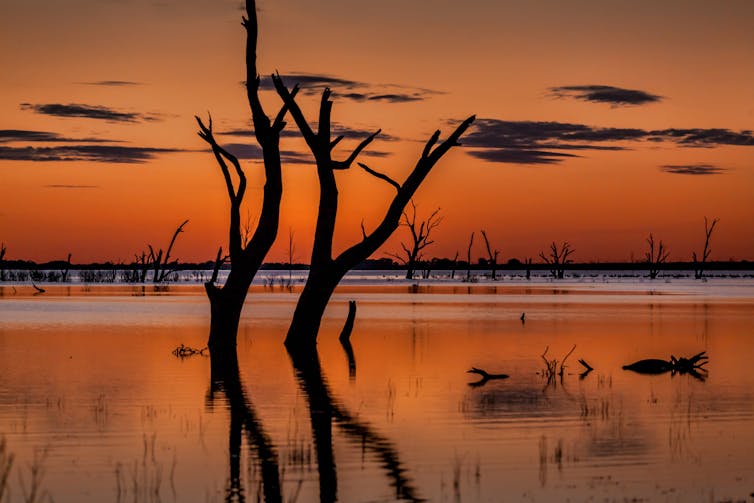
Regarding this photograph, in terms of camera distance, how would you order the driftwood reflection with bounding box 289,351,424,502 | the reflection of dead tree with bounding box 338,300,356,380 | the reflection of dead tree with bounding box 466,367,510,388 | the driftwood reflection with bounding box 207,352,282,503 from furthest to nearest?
1. the reflection of dead tree with bounding box 338,300,356,380
2. the reflection of dead tree with bounding box 466,367,510,388
3. the driftwood reflection with bounding box 289,351,424,502
4. the driftwood reflection with bounding box 207,352,282,503

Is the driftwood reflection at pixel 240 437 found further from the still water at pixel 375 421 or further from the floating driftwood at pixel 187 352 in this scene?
the floating driftwood at pixel 187 352

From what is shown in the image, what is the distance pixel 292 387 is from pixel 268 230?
6637 mm

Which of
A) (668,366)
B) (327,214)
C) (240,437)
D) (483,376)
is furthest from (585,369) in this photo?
(240,437)

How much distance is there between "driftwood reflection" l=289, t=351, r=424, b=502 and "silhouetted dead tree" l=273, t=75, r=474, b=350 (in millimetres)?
4922

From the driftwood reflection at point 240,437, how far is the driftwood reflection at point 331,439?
471mm

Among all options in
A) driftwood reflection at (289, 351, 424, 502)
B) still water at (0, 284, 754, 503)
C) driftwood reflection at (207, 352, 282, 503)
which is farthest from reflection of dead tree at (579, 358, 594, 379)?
driftwood reflection at (207, 352, 282, 503)

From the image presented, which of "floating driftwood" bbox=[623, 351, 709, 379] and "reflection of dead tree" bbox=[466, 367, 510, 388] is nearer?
"reflection of dead tree" bbox=[466, 367, 510, 388]

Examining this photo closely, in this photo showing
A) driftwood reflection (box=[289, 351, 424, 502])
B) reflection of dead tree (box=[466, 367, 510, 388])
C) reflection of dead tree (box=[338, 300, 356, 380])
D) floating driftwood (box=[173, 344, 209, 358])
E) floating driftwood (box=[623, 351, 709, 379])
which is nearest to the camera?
driftwood reflection (box=[289, 351, 424, 502])

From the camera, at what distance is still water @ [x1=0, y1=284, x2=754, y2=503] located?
11.0 meters

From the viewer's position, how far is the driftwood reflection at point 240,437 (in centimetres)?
1068

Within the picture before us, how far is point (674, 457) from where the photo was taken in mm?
12523

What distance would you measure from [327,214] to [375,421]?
11.0 meters

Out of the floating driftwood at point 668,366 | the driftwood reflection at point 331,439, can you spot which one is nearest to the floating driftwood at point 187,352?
the driftwood reflection at point 331,439

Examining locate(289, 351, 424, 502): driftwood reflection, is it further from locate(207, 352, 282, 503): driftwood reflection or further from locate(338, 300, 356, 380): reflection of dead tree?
locate(338, 300, 356, 380): reflection of dead tree
